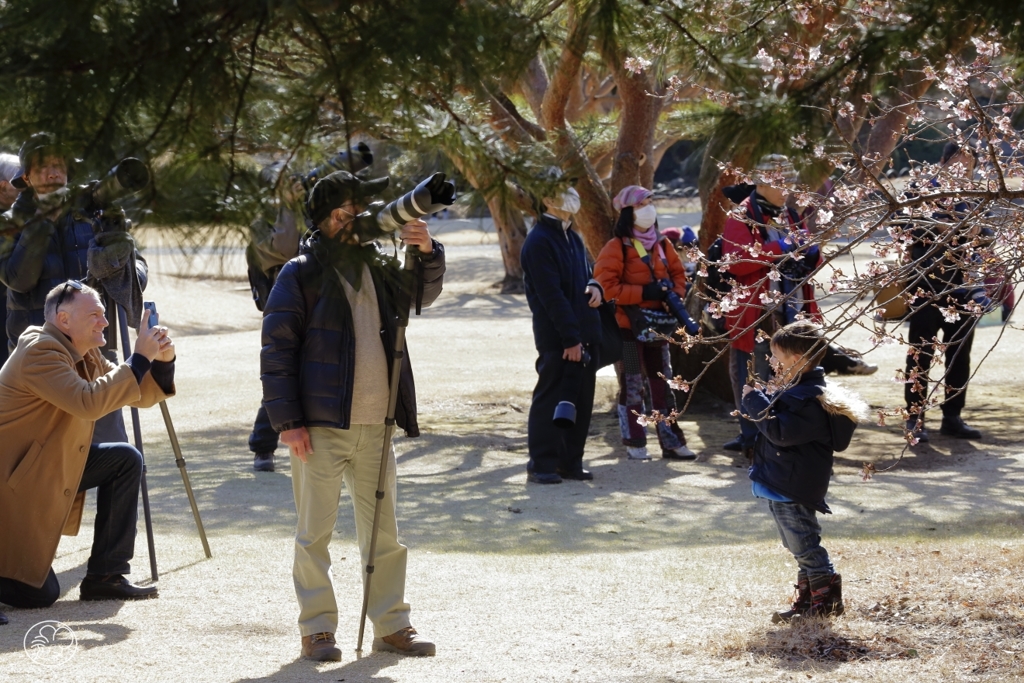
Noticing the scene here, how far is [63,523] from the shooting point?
4.96 metres

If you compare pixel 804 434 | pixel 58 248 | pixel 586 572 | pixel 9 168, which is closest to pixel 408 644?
pixel 586 572

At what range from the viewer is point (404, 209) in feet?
9.77

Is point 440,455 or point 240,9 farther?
point 440,455

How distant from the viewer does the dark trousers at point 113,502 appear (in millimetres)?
5195

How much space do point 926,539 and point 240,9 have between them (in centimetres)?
461

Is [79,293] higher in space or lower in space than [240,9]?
lower

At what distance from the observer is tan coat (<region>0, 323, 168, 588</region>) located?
4766 mm

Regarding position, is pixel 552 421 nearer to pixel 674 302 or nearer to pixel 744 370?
pixel 674 302

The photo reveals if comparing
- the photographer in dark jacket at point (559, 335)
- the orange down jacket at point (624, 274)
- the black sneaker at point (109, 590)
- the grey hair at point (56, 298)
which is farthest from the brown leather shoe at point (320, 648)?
the orange down jacket at point (624, 274)

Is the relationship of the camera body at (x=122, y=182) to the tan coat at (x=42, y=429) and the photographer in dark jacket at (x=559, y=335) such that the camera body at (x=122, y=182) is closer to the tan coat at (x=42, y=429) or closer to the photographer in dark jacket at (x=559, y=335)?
the tan coat at (x=42, y=429)

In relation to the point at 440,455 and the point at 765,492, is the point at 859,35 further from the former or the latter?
the point at 440,455

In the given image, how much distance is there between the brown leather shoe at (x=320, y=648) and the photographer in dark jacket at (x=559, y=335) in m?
3.20

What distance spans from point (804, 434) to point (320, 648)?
2.01 m

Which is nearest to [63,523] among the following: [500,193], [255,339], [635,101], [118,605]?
[118,605]
